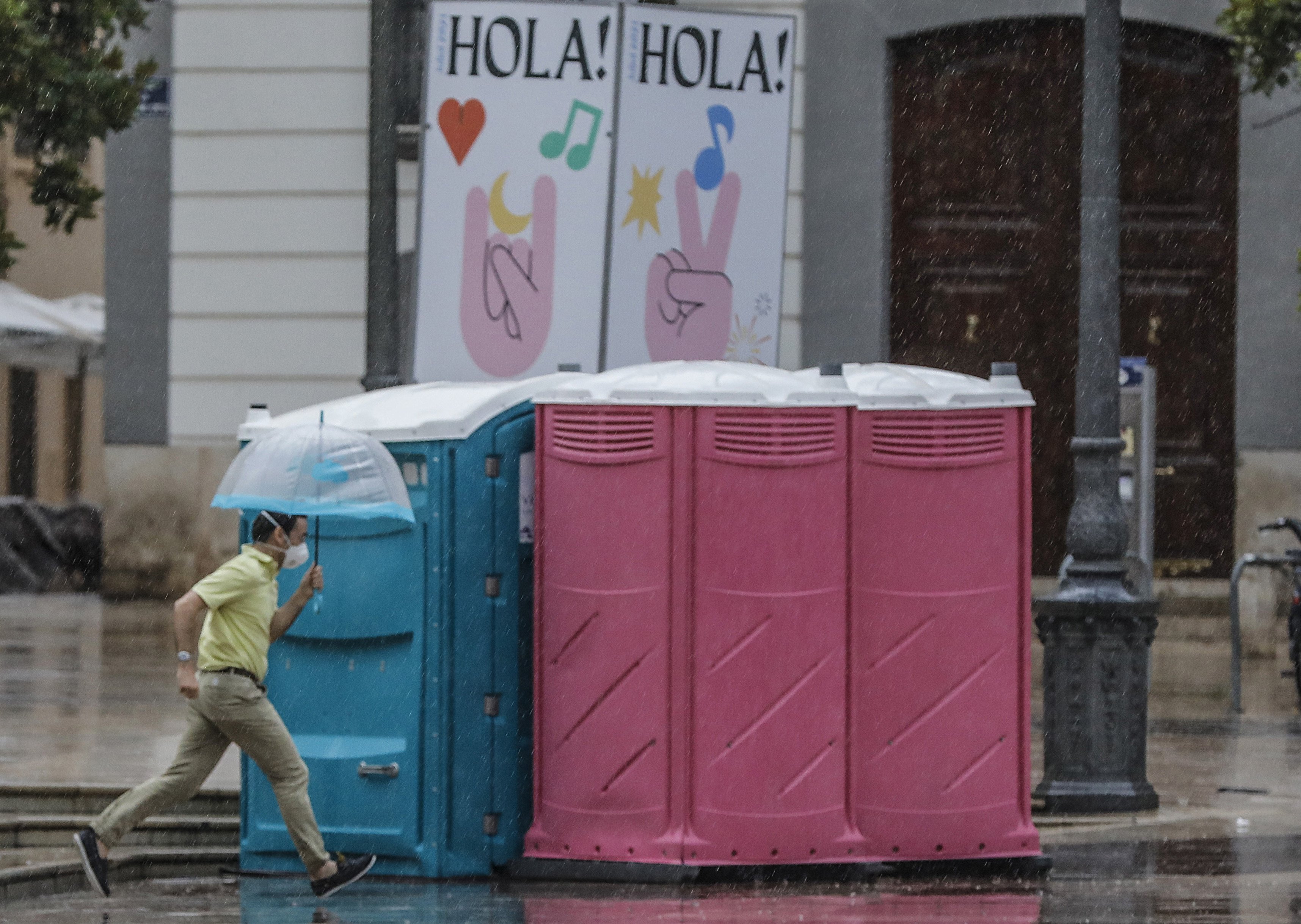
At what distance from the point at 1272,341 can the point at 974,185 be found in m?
2.73

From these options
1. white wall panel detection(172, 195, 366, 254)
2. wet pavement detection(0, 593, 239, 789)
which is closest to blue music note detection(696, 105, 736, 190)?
wet pavement detection(0, 593, 239, 789)

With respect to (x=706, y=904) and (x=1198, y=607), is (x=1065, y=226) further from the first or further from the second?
(x=706, y=904)

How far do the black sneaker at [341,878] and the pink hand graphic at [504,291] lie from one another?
9.13 ft

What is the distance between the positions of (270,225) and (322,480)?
11.3 metres

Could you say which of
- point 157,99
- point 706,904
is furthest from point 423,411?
point 157,99

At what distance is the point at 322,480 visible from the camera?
27.7ft

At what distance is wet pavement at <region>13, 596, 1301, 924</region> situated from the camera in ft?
26.6

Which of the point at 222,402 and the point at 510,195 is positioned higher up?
the point at 510,195

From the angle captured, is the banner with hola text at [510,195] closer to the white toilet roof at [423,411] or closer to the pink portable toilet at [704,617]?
the white toilet roof at [423,411]

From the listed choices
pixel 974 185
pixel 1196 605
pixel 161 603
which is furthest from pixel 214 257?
pixel 1196 605

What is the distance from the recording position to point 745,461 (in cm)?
863

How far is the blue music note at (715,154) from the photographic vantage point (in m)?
11.1

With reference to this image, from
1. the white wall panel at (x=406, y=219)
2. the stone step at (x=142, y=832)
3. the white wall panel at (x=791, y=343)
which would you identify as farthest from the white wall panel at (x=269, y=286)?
the stone step at (x=142, y=832)

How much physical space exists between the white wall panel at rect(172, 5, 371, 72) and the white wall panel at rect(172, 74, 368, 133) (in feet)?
0.34
